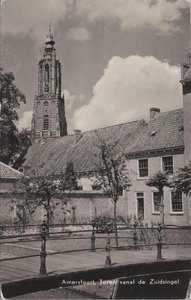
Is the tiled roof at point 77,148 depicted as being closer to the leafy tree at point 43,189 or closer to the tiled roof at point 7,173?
the tiled roof at point 7,173

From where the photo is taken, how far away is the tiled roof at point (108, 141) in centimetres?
2858

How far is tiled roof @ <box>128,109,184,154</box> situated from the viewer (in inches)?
1093

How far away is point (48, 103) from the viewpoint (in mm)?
66062

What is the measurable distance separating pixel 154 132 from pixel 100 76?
1975cm

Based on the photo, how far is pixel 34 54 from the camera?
9938mm

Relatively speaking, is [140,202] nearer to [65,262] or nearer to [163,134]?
[163,134]

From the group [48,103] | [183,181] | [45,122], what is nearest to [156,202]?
[183,181]

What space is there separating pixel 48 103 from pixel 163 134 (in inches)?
1548

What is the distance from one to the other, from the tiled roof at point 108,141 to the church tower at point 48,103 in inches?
712

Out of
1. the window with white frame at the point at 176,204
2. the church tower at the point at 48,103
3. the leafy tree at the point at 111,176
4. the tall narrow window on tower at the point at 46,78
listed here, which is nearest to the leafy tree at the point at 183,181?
the leafy tree at the point at 111,176

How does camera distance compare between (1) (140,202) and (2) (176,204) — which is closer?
(2) (176,204)

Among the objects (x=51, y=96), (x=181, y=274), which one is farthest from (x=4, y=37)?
(x=51, y=96)

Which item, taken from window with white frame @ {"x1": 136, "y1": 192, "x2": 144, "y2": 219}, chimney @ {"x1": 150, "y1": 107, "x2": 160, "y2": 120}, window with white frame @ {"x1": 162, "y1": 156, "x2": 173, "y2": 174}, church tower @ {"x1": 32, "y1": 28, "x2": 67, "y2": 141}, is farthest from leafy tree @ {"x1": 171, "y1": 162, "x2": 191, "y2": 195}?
church tower @ {"x1": 32, "y1": 28, "x2": 67, "y2": 141}

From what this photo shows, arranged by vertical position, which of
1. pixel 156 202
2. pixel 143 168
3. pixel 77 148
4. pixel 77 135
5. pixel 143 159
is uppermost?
pixel 77 135
